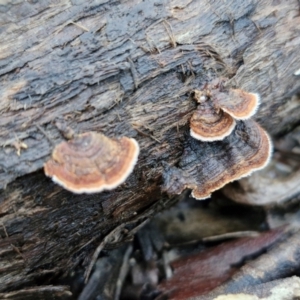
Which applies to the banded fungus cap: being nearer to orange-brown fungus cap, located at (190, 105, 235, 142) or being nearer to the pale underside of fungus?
orange-brown fungus cap, located at (190, 105, 235, 142)

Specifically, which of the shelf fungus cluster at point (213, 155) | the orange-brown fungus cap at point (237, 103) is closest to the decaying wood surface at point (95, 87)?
the shelf fungus cluster at point (213, 155)

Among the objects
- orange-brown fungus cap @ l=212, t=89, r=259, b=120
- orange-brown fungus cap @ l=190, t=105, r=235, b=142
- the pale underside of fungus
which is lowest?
the pale underside of fungus

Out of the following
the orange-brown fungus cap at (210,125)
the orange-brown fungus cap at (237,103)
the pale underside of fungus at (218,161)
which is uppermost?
the orange-brown fungus cap at (237,103)

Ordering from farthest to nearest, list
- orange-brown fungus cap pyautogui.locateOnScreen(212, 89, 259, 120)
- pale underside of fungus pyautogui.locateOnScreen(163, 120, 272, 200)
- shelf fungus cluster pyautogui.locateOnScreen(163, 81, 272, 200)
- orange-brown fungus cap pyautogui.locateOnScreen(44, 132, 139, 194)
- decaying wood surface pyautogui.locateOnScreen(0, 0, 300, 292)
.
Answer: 1. pale underside of fungus pyautogui.locateOnScreen(163, 120, 272, 200)
2. shelf fungus cluster pyautogui.locateOnScreen(163, 81, 272, 200)
3. orange-brown fungus cap pyautogui.locateOnScreen(212, 89, 259, 120)
4. decaying wood surface pyautogui.locateOnScreen(0, 0, 300, 292)
5. orange-brown fungus cap pyautogui.locateOnScreen(44, 132, 139, 194)

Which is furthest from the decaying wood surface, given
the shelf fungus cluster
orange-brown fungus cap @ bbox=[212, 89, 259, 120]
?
orange-brown fungus cap @ bbox=[212, 89, 259, 120]

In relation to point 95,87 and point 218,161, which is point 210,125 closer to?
point 218,161

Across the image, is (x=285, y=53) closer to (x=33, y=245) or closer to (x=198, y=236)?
(x=198, y=236)

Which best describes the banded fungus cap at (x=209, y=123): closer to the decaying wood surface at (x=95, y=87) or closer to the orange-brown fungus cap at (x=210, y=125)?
the orange-brown fungus cap at (x=210, y=125)
